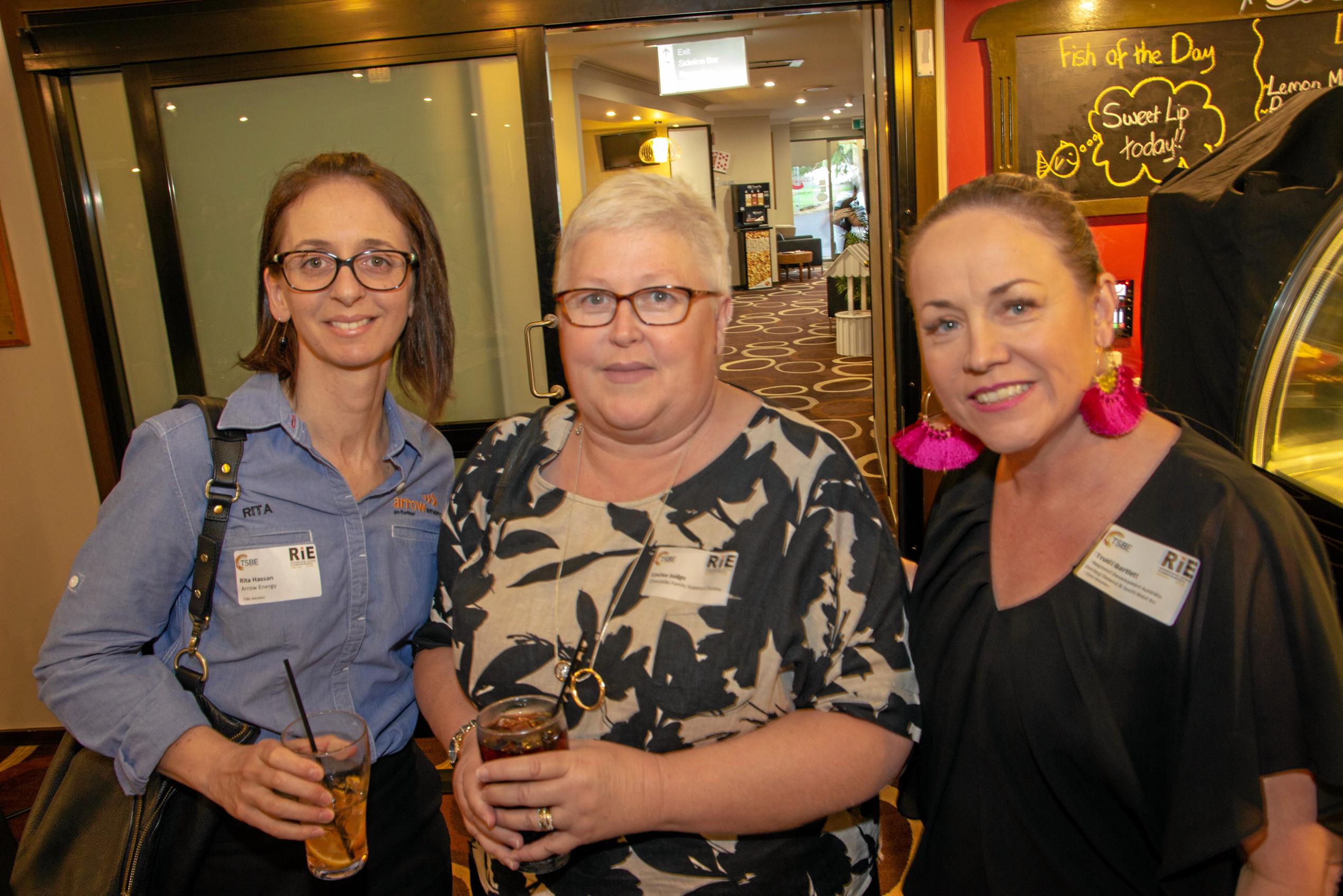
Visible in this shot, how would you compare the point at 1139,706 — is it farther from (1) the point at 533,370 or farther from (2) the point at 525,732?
(1) the point at 533,370

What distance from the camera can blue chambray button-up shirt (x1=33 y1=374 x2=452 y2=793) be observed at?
1.23 metres

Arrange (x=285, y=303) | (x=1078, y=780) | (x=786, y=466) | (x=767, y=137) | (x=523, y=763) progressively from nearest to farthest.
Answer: (x=523, y=763), (x=1078, y=780), (x=786, y=466), (x=285, y=303), (x=767, y=137)

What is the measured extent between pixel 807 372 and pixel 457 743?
25.0ft

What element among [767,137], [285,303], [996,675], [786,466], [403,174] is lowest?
[996,675]

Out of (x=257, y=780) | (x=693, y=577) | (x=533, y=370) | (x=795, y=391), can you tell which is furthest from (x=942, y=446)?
(x=795, y=391)

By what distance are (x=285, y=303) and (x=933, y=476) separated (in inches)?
116

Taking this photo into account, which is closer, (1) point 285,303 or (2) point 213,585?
(2) point 213,585

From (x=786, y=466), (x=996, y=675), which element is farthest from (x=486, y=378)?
(x=996, y=675)

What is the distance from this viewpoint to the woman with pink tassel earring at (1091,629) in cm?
93

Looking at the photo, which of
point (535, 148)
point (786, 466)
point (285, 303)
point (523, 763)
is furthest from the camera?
point (535, 148)

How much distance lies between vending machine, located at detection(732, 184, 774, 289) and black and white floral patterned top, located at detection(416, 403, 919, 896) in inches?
631

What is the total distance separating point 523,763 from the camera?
958 millimetres

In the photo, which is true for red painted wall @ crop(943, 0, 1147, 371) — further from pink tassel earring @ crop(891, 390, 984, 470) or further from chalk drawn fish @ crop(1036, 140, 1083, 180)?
pink tassel earring @ crop(891, 390, 984, 470)

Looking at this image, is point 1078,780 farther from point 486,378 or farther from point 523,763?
point 486,378
